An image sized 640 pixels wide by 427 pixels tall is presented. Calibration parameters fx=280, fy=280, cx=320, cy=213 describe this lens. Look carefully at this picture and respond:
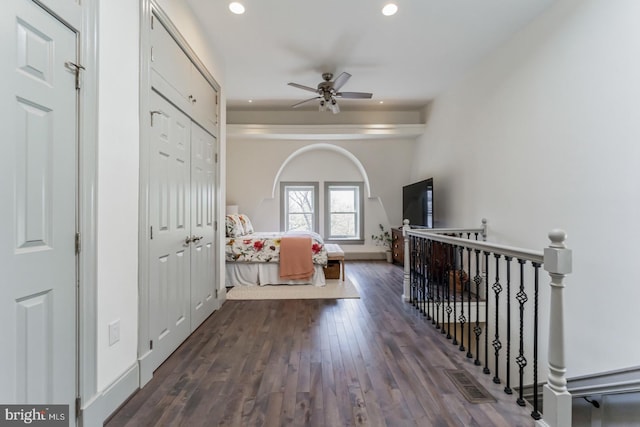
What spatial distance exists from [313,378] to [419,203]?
4.05 metres

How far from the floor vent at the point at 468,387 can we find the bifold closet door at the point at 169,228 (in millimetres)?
2104

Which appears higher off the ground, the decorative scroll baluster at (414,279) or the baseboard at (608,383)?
the decorative scroll baluster at (414,279)

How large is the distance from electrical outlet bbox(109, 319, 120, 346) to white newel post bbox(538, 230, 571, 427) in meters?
2.35

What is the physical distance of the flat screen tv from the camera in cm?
486

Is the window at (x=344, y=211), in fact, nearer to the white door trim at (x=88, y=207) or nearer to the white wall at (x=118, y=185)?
the white wall at (x=118, y=185)

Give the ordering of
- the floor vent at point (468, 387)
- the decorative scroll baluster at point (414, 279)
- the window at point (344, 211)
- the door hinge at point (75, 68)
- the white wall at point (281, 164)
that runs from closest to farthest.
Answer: the door hinge at point (75, 68), the floor vent at point (468, 387), the decorative scroll baluster at point (414, 279), the white wall at point (281, 164), the window at point (344, 211)

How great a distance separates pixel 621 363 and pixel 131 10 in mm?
4274

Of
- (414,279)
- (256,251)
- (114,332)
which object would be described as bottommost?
(414,279)

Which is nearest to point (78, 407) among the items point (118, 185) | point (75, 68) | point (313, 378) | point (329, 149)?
point (118, 185)

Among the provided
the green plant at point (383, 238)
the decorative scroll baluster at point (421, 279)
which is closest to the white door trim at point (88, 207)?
the decorative scroll baluster at point (421, 279)

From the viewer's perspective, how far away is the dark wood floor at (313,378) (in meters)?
1.57

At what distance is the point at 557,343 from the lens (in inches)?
55.6

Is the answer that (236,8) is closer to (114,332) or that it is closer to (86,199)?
(86,199)

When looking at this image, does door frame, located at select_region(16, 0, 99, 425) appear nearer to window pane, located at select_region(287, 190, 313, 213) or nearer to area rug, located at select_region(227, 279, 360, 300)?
area rug, located at select_region(227, 279, 360, 300)
